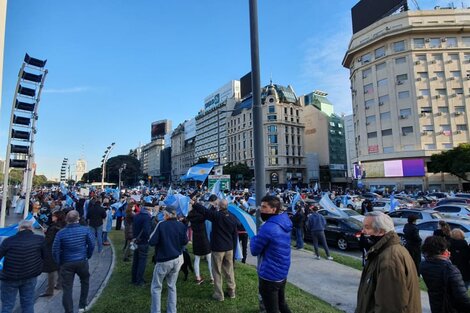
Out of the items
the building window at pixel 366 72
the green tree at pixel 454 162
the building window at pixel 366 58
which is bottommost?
the green tree at pixel 454 162

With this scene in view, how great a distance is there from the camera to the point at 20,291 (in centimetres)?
501

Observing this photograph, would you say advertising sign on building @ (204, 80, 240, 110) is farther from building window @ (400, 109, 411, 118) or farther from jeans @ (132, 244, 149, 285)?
jeans @ (132, 244, 149, 285)

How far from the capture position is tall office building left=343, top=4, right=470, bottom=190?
5078cm

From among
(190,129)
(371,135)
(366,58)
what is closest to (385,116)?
(371,135)

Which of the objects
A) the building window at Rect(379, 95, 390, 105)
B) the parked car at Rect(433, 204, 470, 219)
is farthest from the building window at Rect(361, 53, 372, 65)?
the parked car at Rect(433, 204, 470, 219)

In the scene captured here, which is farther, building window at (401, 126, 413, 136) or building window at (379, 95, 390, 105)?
building window at (379, 95, 390, 105)

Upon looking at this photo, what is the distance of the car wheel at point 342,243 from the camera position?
13.5 m

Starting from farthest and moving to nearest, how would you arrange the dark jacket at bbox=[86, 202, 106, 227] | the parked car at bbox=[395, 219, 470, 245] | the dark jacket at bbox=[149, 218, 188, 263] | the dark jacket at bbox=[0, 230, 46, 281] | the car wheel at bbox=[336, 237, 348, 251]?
1. the car wheel at bbox=[336, 237, 348, 251]
2. the dark jacket at bbox=[86, 202, 106, 227]
3. the parked car at bbox=[395, 219, 470, 245]
4. the dark jacket at bbox=[149, 218, 188, 263]
5. the dark jacket at bbox=[0, 230, 46, 281]

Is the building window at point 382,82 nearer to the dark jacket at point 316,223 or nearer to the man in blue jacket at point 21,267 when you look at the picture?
the dark jacket at point 316,223

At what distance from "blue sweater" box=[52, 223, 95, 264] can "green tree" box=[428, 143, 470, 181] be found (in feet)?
159

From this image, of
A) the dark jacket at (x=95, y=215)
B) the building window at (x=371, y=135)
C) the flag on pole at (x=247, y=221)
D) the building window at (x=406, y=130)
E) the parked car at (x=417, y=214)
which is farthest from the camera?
the building window at (x=371, y=135)

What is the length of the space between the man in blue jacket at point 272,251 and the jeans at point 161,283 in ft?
5.86

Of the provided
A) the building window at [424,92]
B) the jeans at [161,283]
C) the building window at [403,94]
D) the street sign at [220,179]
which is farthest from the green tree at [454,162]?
the jeans at [161,283]

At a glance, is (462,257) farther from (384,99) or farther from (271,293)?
(384,99)
